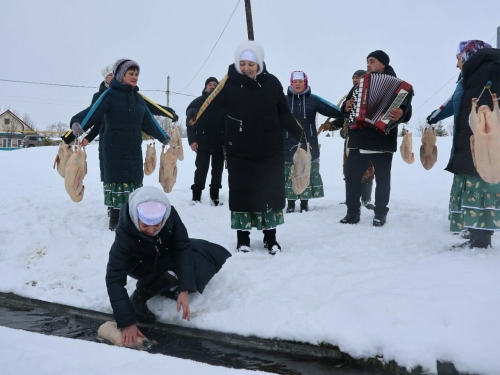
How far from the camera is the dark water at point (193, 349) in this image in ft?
9.34

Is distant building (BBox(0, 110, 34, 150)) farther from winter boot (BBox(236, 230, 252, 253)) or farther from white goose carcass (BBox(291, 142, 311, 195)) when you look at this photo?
winter boot (BBox(236, 230, 252, 253))

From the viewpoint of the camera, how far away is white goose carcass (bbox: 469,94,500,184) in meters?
3.64

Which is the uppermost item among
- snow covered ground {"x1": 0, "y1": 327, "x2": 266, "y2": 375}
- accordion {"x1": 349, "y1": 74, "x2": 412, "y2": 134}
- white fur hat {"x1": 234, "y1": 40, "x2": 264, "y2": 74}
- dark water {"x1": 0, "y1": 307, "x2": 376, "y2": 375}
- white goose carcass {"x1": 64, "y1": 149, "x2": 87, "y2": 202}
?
white fur hat {"x1": 234, "y1": 40, "x2": 264, "y2": 74}

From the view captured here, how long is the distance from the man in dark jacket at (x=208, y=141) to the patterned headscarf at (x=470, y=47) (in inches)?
136

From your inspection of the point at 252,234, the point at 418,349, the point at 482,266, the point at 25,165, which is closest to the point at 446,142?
the point at 252,234

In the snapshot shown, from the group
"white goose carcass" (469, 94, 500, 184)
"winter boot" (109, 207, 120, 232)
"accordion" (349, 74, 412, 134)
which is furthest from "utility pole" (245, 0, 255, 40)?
"white goose carcass" (469, 94, 500, 184)

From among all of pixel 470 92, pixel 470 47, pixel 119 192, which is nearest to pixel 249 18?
pixel 119 192

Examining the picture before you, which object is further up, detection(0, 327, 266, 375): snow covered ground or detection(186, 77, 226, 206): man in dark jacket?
detection(186, 77, 226, 206): man in dark jacket

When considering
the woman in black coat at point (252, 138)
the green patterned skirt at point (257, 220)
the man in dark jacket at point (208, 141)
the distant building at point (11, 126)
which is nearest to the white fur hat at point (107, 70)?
the man in dark jacket at point (208, 141)

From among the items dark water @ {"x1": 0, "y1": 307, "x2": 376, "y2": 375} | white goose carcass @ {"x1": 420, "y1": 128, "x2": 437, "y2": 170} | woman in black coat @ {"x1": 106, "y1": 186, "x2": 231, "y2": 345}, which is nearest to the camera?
dark water @ {"x1": 0, "y1": 307, "x2": 376, "y2": 375}

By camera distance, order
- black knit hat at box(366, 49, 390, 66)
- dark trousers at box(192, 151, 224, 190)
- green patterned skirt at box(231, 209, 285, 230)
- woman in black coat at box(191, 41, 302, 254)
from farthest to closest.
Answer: dark trousers at box(192, 151, 224, 190) → black knit hat at box(366, 49, 390, 66) → green patterned skirt at box(231, 209, 285, 230) → woman in black coat at box(191, 41, 302, 254)

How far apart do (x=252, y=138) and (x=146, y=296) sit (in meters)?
1.74

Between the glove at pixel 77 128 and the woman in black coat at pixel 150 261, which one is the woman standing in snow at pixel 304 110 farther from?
the woman in black coat at pixel 150 261

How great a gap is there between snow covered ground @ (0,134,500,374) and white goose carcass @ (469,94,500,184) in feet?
2.30
